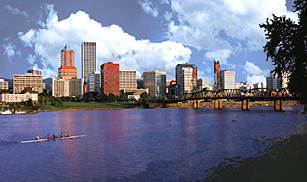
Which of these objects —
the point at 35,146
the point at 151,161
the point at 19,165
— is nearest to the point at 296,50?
the point at 151,161

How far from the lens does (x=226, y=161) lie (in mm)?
47406

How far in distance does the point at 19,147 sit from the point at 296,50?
6383cm

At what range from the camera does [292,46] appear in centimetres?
3416

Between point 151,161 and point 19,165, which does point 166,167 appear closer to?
point 151,161

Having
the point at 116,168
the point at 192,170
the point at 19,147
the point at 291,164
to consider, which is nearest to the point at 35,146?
the point at 19,147

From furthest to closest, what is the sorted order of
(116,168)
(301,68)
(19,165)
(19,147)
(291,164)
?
(19,147), (19,165), (116,168), (301,68), (291,164)

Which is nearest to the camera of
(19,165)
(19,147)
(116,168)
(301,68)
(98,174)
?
(301,68)

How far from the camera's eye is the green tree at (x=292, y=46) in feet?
109

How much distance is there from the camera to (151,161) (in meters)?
50.2

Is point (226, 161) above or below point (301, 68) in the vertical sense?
below

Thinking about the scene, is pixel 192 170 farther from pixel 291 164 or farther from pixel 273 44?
pixel 273 44

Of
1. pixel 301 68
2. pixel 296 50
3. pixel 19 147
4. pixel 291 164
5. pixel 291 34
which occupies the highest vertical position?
pixel 291 34

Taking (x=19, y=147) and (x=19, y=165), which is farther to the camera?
(x=19, y=147)

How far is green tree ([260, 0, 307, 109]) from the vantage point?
3328cm
